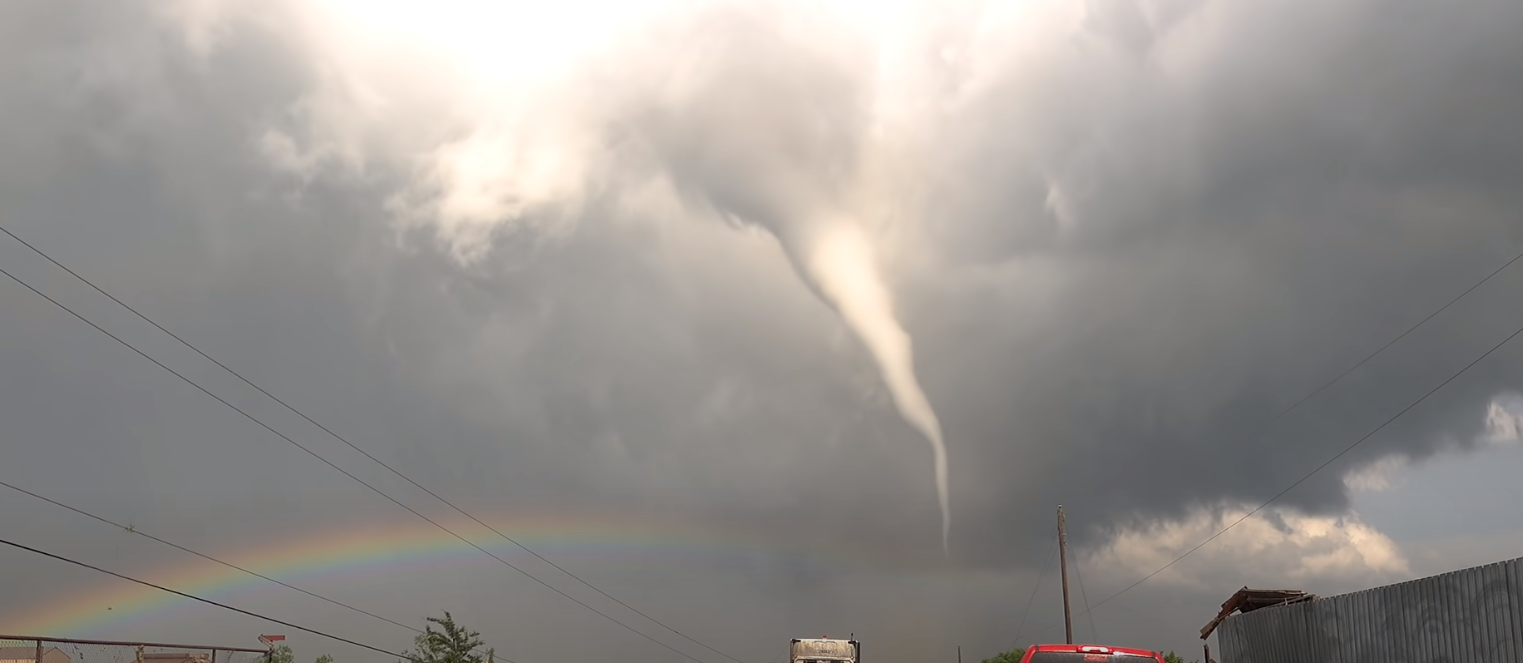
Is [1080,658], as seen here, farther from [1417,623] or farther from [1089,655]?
[1417,623]

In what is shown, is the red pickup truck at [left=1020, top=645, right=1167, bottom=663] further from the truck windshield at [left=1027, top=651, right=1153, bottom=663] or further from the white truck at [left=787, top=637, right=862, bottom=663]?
the white truck at [left=787, top=637, right=862, bottom=663]

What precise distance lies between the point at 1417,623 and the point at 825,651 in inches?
950

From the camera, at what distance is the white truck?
1597 inches

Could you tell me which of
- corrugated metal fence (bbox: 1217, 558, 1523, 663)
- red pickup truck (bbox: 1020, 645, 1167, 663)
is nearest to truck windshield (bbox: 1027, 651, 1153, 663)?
red pickup truck (bbox: 1020, 645, 1167, 663)

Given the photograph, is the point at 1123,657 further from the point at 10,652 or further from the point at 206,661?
the point at 10,652

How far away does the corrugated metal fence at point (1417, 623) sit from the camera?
1653 centimetres

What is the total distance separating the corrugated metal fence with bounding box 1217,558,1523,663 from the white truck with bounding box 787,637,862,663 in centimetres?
1584

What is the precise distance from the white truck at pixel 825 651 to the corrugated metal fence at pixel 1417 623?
15842 mm

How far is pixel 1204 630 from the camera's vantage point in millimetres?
39344

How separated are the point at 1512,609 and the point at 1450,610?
218cm

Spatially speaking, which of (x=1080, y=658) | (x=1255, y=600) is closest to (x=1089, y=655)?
(x=1080, y=658)

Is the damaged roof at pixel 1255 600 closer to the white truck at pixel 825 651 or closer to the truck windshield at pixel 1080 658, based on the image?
the white truck at pixel 825 651

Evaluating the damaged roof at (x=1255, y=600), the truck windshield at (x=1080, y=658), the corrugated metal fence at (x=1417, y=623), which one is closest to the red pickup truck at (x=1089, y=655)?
the truck windshield at (x=1080, y=658)

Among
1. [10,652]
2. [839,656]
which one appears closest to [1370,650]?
[839,656]
